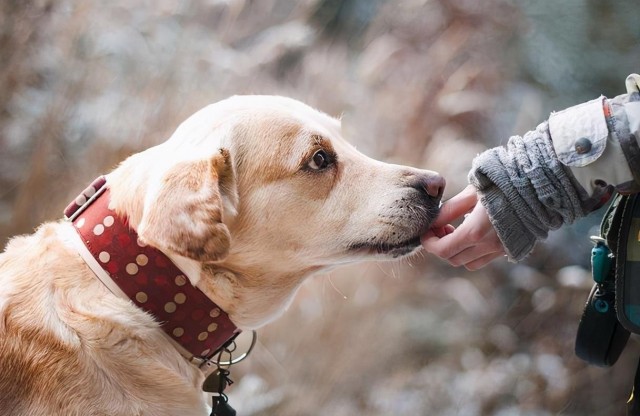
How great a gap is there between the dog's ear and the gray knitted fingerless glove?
61 centimetres

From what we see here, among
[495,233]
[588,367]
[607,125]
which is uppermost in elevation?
[607,125]

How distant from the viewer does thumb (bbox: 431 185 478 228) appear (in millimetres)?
1692

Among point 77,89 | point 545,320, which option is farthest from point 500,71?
point 77,89

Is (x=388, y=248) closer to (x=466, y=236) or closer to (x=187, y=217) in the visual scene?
(x=466, y=236)

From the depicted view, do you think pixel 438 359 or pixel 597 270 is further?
pixel 438 359

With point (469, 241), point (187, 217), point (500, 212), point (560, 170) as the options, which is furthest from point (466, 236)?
point (187, 217)

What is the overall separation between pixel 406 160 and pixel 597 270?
4.75 ft

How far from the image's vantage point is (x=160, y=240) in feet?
4.44

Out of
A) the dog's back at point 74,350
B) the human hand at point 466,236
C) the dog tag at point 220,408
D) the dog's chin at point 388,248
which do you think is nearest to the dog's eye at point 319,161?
the dog's chin at point 388,248

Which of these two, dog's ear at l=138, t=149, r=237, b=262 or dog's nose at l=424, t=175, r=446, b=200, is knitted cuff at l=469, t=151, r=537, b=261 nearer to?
dog's nose at l=424, t=175, r=446, b=200

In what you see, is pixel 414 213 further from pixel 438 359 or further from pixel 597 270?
pixel 438 359

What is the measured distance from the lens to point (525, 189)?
148 cm

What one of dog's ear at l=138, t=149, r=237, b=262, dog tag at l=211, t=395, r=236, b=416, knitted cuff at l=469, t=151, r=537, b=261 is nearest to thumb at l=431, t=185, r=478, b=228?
knitted cuff at l=469, t=151, r=537, b=261

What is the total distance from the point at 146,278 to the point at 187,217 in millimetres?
207
